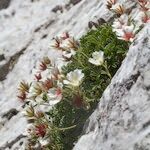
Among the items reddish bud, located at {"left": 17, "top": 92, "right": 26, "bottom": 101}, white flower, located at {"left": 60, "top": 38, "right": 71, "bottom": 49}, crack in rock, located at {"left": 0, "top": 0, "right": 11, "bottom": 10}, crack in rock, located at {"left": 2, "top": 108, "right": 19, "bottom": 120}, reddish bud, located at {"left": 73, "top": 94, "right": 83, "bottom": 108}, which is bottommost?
crack in rock, located at {"left": 2, "top": 108, "right": 19, "bottom": 120}

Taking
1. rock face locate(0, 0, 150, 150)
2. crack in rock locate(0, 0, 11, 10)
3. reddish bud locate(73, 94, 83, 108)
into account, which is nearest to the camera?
rock face locate(0, 0, 150, 150)

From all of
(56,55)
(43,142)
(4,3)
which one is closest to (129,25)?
(43,142)

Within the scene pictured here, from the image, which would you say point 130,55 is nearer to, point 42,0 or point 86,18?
point 86,18

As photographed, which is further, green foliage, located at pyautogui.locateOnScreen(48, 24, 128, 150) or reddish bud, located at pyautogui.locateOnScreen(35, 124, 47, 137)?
green foliage, located at pyautogui.locateOnScreen(48, 24, 128, 150)

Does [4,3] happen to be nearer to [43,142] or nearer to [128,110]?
[43,142]

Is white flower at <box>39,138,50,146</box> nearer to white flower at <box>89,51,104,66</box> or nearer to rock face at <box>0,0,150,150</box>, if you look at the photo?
rock face at <box>0,0,150,150</box>

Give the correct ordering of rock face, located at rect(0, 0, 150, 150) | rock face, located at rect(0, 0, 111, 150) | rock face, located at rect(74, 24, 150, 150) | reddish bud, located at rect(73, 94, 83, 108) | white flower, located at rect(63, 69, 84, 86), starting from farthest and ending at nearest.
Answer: rock face, located at rect(0, 0, 111, 150) < reddish bud, located at rect(73, 94, 83, 108) < white flower, located at rect(63, 69, 84, 86) < rock face, located at rect(0, 0, 150, 150) < rock face, located at rect(74, 24, 150, 150)

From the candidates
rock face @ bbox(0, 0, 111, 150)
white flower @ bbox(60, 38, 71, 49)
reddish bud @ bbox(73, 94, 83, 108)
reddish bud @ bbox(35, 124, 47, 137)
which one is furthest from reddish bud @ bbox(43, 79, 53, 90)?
rock face @ bbox(0, 0, 111, 150)

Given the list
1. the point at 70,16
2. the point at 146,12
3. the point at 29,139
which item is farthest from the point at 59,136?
the point at 70,16
